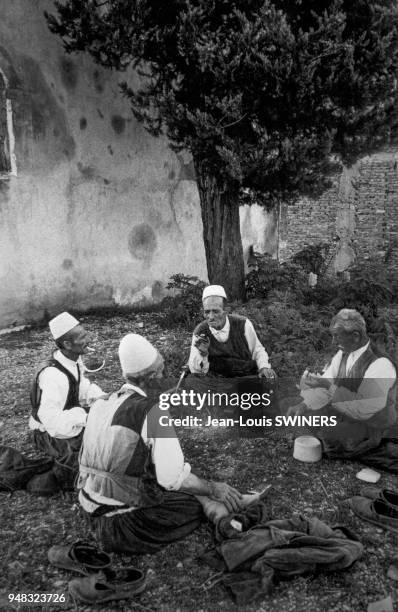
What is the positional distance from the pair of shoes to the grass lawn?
2.9 inches

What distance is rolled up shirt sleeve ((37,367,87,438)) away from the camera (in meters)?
3.90

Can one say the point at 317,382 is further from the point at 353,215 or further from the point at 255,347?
the point at 353,215

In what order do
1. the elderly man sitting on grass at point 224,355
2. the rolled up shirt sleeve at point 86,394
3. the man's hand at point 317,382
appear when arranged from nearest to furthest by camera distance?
the rolled up shirt sleeve at point 86,394
the man's hand at point 317,382
the elderly man sitting on grass at point 224,355

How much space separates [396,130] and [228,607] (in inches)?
281

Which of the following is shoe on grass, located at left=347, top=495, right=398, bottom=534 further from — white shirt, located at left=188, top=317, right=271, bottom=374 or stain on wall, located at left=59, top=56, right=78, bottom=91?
stain on wall, located at left=59, top=56, right=78, bottom=91

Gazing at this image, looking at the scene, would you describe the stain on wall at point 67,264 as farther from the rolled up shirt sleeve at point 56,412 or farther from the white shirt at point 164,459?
the white shirt at point 164,459

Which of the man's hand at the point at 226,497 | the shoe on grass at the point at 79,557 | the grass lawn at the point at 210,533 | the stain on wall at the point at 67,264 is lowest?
the grass lawn at the point at 210,533

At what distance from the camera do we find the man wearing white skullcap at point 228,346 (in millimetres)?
5379

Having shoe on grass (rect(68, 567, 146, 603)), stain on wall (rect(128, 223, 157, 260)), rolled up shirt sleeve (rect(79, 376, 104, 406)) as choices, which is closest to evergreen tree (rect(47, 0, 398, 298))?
stain on wall (rect(128, 223, 157, 260))

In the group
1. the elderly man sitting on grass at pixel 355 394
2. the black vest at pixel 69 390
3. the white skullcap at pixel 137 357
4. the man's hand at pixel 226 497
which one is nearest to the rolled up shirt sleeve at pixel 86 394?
the black vest at pixel 69 390

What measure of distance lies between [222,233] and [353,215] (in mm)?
7257

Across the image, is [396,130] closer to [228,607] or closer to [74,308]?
[74,308]

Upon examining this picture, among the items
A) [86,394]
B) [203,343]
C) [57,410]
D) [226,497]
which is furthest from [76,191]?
[226,497]

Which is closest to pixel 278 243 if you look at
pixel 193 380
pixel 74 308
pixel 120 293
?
pixel 120 293
